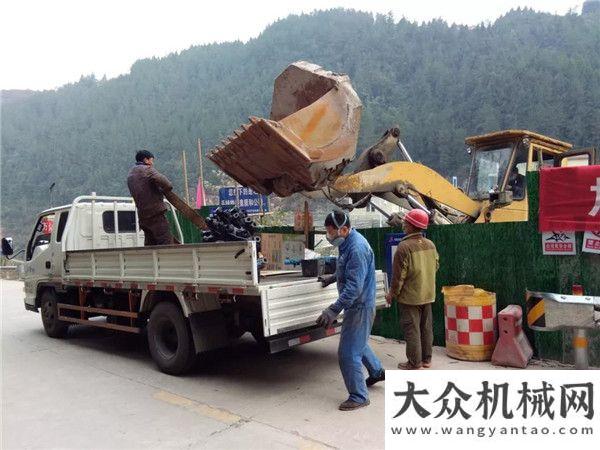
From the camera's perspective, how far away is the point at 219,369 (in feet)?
18.6

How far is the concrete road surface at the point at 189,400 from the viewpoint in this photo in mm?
3854

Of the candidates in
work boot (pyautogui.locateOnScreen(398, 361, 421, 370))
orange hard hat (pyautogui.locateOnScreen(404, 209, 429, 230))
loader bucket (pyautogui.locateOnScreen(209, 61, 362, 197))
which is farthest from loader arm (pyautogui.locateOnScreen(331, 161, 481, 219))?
work boot (pyautogui.locateOnScreen(398, 361, 421, 370))

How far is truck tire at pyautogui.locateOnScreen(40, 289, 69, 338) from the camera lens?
25.4ft

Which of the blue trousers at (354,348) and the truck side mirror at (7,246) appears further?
the truck side mirror at (7,246)

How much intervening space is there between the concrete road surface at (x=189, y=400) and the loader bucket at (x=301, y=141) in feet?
6.97

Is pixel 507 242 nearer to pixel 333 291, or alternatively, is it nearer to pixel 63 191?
pixel 333 291

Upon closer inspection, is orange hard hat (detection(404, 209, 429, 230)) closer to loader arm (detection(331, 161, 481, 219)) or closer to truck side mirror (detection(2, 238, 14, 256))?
loader arm (detection(331, 161, 481, 219))

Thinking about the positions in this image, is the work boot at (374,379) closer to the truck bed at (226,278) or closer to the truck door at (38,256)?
the truck bed at (226,278)

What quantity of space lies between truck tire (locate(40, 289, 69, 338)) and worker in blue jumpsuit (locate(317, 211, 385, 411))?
5276 mm

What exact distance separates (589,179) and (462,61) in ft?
247

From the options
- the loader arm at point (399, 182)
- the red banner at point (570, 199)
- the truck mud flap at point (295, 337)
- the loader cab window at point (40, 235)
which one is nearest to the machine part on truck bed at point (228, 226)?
the truck mud flap at point (295, 337)

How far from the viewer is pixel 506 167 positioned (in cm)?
773

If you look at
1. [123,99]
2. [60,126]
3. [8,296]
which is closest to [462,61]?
[123,99]

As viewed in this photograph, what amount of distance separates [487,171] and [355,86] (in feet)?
129
